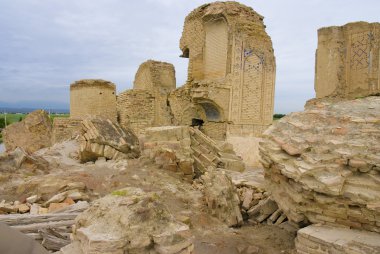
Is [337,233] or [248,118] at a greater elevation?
[248,118]

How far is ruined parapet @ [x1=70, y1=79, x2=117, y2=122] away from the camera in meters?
13.5

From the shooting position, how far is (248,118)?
43.6 ft

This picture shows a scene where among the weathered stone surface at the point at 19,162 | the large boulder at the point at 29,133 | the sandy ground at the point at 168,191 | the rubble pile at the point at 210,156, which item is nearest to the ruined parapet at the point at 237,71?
the rubble pile at the point at 210,156

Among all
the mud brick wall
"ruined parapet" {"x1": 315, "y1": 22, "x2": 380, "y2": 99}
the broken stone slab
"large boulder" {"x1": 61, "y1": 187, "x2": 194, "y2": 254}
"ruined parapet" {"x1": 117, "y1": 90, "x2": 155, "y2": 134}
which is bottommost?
the broken stone slab

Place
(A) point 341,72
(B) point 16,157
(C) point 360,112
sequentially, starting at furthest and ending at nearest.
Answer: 1. (A) point 341,72
2. (B) point 16,157
3. (C) point 360,112

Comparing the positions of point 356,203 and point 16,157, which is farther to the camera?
point 16,157

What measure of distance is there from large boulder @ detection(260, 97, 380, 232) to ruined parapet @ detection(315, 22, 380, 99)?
8929 millimetres

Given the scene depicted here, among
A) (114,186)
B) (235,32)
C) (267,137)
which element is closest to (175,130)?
(114,186)

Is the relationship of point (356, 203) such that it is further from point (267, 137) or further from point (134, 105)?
point (134, 105)

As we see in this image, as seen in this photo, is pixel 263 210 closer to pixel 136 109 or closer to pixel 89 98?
pixel 136 109

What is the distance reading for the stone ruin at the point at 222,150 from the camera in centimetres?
329

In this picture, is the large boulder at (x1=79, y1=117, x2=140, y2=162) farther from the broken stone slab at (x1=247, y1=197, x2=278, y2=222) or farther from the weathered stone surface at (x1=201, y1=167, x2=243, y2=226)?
the broken stone slab at (x1=247, y1=197, x2=278, y2=222)

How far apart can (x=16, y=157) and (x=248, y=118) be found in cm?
900

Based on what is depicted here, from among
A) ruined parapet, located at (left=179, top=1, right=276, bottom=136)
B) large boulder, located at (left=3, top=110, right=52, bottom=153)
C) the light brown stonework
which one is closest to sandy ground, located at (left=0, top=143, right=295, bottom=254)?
the light brown stonework
